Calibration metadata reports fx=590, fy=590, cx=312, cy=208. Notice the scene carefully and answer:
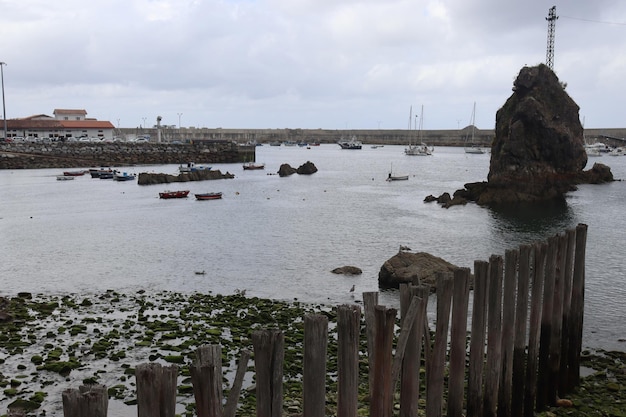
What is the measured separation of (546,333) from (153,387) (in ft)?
30.7

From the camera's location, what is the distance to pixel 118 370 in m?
16.5

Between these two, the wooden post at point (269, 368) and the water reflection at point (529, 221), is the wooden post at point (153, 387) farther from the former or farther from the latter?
the water reflection at point (529, 221)

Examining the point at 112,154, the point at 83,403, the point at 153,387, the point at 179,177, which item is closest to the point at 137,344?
the point at 153,387

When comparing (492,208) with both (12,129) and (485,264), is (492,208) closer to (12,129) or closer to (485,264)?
(485,264)

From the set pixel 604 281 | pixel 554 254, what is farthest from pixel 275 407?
pixel 604 281

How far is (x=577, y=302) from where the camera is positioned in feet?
44.9

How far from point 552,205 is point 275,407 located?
59.9 metres

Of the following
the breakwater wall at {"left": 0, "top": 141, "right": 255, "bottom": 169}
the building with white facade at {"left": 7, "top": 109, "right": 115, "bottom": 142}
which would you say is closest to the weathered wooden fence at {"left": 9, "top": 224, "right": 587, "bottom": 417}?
the breakwater wall at {"left": 0, "top": 141, "right": 255, "bottom": 169}

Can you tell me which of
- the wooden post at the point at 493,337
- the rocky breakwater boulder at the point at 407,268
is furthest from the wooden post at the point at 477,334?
the rocky breakwater boulder at the point at 407,268

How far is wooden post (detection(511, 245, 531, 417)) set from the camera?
10.8 metres

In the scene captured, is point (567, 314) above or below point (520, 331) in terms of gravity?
below

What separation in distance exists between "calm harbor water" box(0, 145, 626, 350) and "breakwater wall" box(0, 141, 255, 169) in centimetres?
3725

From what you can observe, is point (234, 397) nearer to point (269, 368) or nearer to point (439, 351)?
point (269, 368)

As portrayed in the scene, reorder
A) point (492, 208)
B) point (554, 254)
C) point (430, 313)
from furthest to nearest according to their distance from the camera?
point (492, 208), point (430, 313), point (554, 254)
